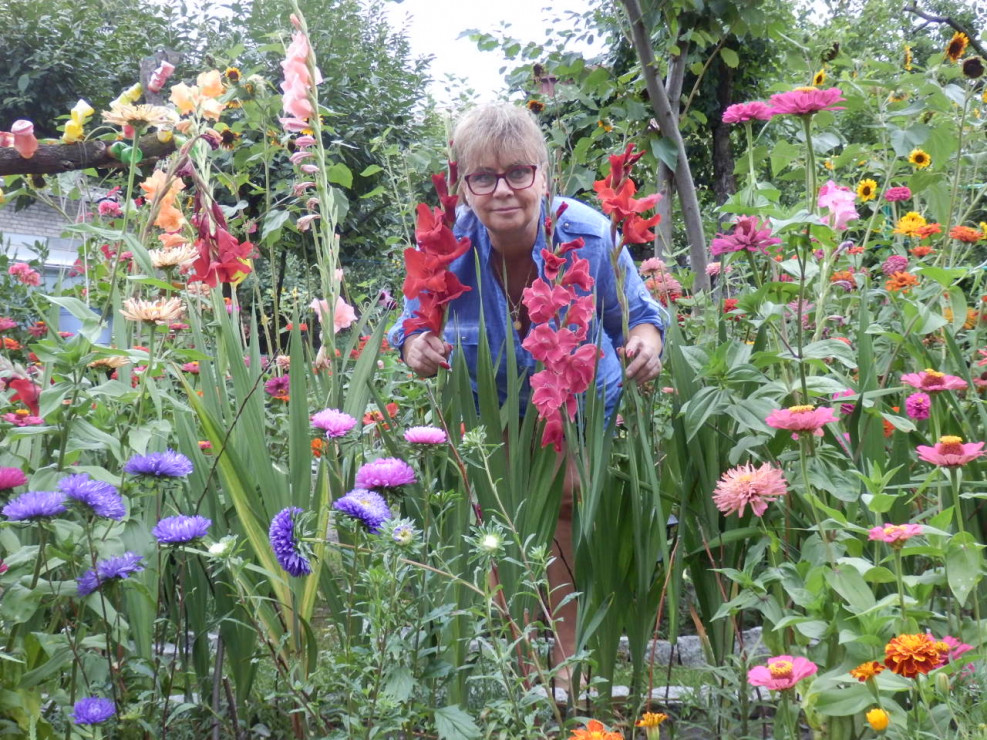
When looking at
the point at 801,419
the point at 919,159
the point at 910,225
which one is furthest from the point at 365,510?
the point at 919,159

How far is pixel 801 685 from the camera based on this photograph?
1302 mm

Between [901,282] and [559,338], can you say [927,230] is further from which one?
[559,338]

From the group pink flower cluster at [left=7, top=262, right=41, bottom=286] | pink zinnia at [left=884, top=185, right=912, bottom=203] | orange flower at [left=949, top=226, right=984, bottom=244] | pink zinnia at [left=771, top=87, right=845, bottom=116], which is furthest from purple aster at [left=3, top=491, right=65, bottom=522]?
pink flower cluster at [left=7, top=262, right=41, bottom=286]

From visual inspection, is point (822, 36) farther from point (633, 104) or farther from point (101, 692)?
point (101, 692)

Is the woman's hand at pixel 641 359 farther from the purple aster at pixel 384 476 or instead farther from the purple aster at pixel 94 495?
the purple aster at pixel 94 495

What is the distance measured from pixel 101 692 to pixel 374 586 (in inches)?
22.7

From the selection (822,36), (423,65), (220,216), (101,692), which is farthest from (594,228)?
A: (423,65)

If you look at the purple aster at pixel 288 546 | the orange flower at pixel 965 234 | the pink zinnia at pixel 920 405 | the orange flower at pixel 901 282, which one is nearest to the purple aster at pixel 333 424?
the purple aster at pixel 288 546

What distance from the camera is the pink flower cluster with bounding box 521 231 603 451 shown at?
64.3 inches

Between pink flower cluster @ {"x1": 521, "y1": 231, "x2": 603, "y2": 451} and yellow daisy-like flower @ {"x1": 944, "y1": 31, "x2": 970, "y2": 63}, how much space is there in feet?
7.10

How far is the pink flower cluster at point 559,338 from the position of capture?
1.63m

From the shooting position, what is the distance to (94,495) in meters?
1.25

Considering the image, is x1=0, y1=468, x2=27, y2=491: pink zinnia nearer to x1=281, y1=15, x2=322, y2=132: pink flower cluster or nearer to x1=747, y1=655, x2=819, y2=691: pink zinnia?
x1=281, y1=15, x2=322, y2=132: pink flower cluster

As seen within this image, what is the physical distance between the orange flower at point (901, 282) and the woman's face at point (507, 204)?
1.02 m
